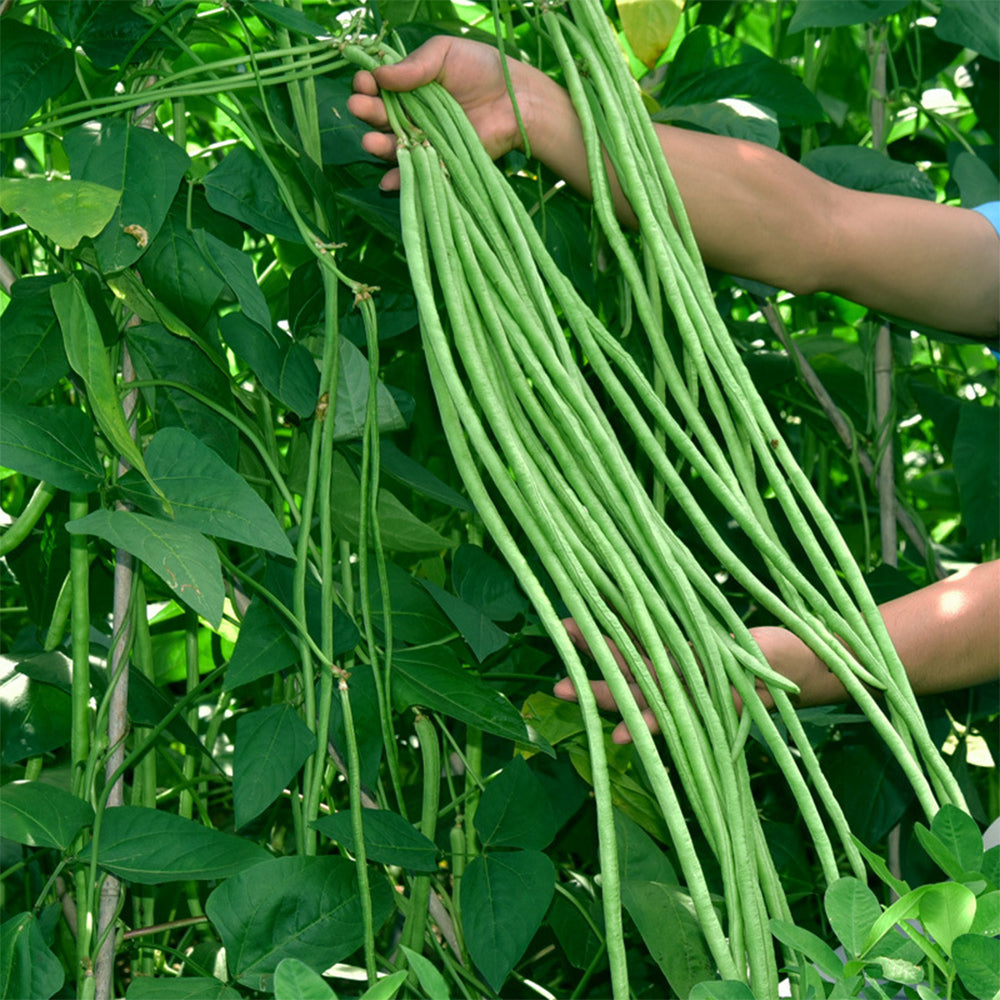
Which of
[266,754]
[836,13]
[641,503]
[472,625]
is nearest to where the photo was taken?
[641,503]

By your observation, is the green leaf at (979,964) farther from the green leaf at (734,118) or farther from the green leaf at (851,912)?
the green leaf at (734,118)

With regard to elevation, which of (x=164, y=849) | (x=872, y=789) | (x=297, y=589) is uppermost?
(x=297, y=589)

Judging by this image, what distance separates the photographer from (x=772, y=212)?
90 centimetres

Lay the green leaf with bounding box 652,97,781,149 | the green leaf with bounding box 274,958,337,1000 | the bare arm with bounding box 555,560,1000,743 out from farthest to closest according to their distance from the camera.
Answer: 1. the green leaf with bounding box 652,97,781,149
2. the bare arm with bounding box 555,560,1000,743
3. the green leaf with bounding box 274,958,337,1000

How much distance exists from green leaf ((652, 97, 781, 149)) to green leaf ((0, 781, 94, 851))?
670mm

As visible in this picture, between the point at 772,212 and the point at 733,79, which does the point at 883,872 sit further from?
the point at 733,79

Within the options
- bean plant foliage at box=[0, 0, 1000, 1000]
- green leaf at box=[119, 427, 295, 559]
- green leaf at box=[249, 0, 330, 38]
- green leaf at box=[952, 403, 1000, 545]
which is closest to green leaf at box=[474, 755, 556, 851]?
bean plant foliage at box=[0, 0, 1000, 1000]

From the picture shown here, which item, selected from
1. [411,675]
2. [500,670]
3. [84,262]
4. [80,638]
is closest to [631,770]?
[500,670]

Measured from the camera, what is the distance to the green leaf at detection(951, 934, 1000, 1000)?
1.26 ft

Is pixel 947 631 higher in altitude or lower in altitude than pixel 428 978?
lower

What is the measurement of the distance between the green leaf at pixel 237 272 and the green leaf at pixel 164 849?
11.2 inches

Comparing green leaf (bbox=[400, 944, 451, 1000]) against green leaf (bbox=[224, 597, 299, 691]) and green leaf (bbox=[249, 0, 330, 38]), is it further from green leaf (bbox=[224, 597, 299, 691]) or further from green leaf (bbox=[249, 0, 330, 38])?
green leaf (bbox=[249, 0, 330, 38])

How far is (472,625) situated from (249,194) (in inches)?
11.9

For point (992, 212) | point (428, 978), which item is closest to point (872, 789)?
point (992, 212)
